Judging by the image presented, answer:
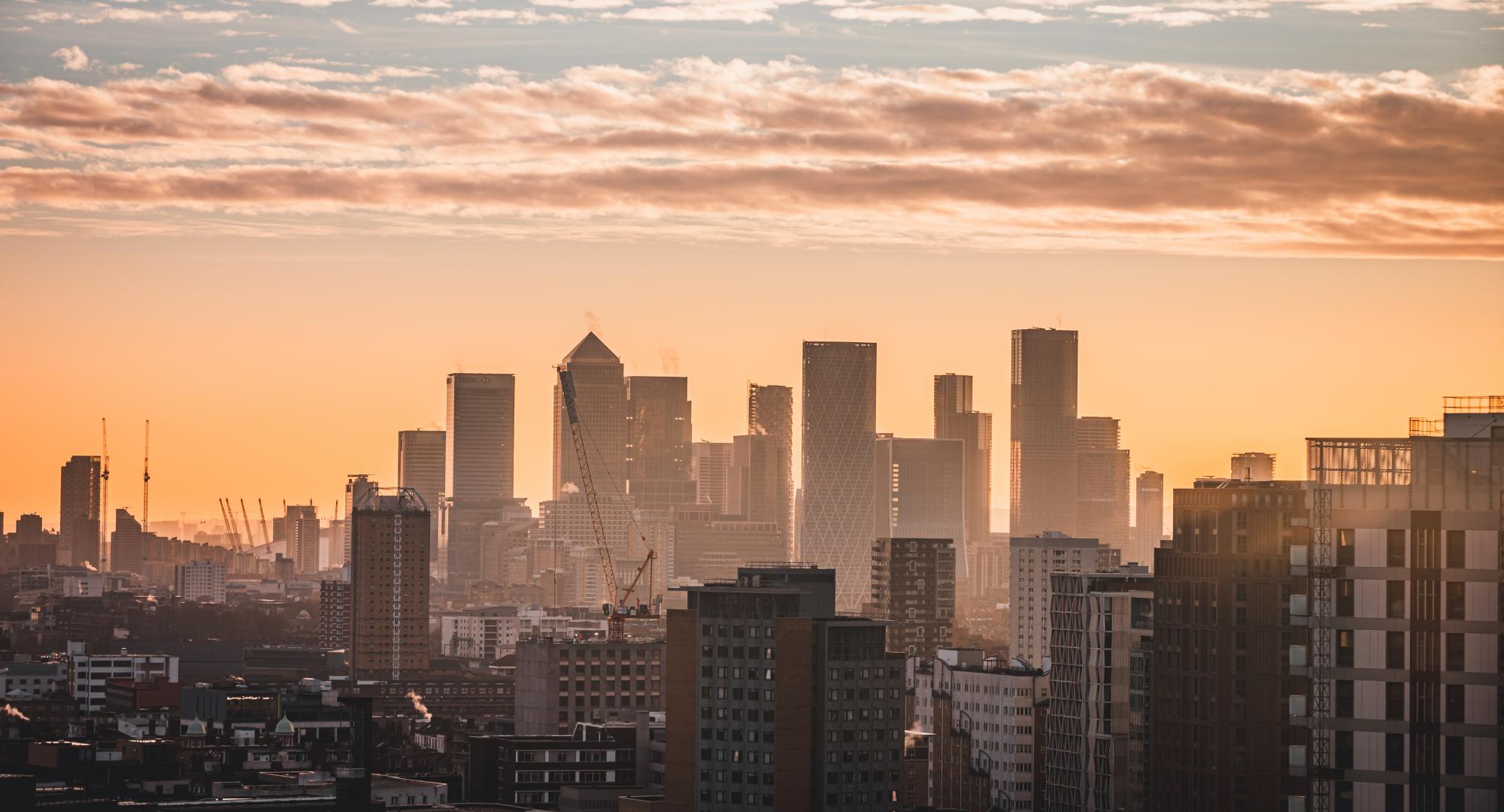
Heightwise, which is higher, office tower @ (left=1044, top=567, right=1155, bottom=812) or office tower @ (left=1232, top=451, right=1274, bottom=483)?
office tower @ (left=1232, top=451, right=1274, bottom=483)

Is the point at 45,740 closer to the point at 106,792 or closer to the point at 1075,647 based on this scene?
the point at 106,792

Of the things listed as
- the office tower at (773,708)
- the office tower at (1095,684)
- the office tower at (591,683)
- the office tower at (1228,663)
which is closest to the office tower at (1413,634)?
the office tower at (1228,663)

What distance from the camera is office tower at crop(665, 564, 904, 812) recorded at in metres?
104

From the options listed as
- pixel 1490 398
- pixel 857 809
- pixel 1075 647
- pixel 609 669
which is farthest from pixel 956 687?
pixel 1490 398

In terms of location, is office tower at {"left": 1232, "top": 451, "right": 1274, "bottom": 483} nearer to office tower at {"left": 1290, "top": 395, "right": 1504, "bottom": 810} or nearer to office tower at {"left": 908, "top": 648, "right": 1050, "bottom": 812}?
office tower at {"left": 908, "top": 648, "right": 1050, "bottom": 812}

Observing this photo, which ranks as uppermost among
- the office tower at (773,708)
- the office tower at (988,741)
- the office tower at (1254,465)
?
the office tower at (1254,465)

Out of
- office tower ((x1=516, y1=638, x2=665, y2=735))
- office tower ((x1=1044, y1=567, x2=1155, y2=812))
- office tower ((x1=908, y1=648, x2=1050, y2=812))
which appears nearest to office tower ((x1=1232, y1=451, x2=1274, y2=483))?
office tower ((x1=1044, y1=567, x2=1155, y2=812))

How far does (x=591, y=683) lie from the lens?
163m

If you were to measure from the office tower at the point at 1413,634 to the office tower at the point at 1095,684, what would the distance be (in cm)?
5076

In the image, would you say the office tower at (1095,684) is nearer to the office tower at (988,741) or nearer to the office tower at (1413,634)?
the office tower at (988,741)

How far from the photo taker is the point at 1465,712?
60750 mm

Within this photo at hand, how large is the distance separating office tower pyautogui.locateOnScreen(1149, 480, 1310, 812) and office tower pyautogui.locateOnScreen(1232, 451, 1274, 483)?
33068 mm

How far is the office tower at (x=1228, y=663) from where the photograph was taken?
85.7 metres

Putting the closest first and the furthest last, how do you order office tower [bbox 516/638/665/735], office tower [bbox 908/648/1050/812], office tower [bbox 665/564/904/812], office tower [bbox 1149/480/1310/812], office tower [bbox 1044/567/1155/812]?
1. office tower [bbox 1149/480/1310/812]
2. office tower [bbox 665/564/904/812]
3. office tower [bbox 1044/567/1155/812]
4. office tower [bbox 908/648/1050/812]
5. office tower [bbox 516/638/665/735]
